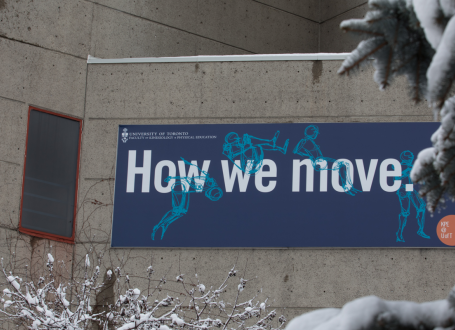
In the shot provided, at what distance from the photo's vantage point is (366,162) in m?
9.31

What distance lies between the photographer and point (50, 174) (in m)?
9.62

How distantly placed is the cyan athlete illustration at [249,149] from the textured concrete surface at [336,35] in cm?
451

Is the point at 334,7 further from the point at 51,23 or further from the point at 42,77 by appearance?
the point at 42,77

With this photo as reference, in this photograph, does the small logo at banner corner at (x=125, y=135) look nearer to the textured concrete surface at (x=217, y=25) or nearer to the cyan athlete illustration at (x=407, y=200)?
the textured concrete surface at (x=217, y=25)

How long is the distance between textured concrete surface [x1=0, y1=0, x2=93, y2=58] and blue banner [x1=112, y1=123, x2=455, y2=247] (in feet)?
6.20

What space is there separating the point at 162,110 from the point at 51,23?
226 cm

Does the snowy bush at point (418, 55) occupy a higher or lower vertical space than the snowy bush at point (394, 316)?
higher

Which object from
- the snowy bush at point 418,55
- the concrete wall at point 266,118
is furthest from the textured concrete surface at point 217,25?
the snowy bush at point 418,55

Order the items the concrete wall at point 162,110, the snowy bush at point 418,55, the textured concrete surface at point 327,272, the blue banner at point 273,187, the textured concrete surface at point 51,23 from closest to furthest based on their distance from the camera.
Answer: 1. the snowy bush at point 418,55
2. the textured concrete surface at point 327,272
3. the concrete wall at point 162,110
4. the blue banner at point 273,187
5. the textured concrete surface at point 51,23

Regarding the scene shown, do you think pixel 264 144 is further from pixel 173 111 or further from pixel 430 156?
pixel 430 156

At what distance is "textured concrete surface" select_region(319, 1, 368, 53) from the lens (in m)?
13.1

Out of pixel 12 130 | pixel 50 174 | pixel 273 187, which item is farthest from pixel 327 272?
pixel 12 130

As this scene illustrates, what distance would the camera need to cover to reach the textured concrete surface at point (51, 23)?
382 inches

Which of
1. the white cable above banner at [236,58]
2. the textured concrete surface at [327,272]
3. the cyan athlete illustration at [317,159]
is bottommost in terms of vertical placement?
the textured concrete surface at [327,272]
